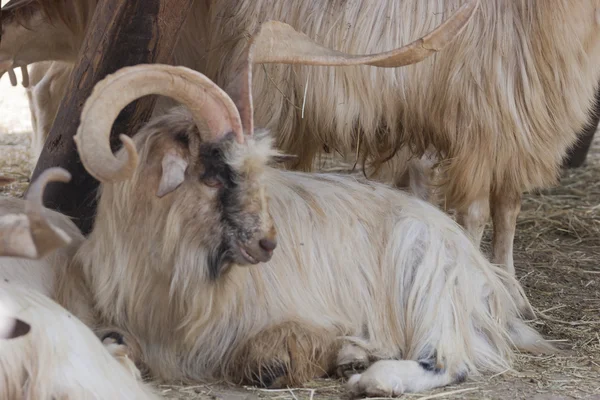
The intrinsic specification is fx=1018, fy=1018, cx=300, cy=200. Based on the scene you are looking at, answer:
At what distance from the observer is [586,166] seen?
9.39 meters

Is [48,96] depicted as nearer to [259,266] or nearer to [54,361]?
[259,266]

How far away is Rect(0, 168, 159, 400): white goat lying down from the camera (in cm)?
324

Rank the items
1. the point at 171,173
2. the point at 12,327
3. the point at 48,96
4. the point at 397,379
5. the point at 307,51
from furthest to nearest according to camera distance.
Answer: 1. the point at 48,96
2. the point at 307,51
3. the point at 397,379
4. the point at 171,173
5. the point at 12,327

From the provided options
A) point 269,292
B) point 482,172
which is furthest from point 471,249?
point 269,292

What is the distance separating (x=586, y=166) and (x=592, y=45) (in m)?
4.14

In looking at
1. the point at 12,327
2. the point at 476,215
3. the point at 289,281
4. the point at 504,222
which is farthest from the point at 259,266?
the point at 504,222

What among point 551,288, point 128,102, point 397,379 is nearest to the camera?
point 128,102

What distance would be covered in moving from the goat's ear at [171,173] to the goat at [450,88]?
4.26ft

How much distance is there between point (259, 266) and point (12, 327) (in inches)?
57.0

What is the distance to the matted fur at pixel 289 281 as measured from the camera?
4039 millimetres

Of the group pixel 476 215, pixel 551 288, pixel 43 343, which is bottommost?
pixel 551 288

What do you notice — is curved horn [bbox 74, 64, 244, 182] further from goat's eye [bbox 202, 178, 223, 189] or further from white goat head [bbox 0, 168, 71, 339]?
white goat head [bbox 0, 168, 71, 339]

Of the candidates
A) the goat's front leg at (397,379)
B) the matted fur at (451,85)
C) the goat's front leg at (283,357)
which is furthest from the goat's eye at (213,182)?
the matted fur at (451,85)

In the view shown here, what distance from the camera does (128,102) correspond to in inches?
150
